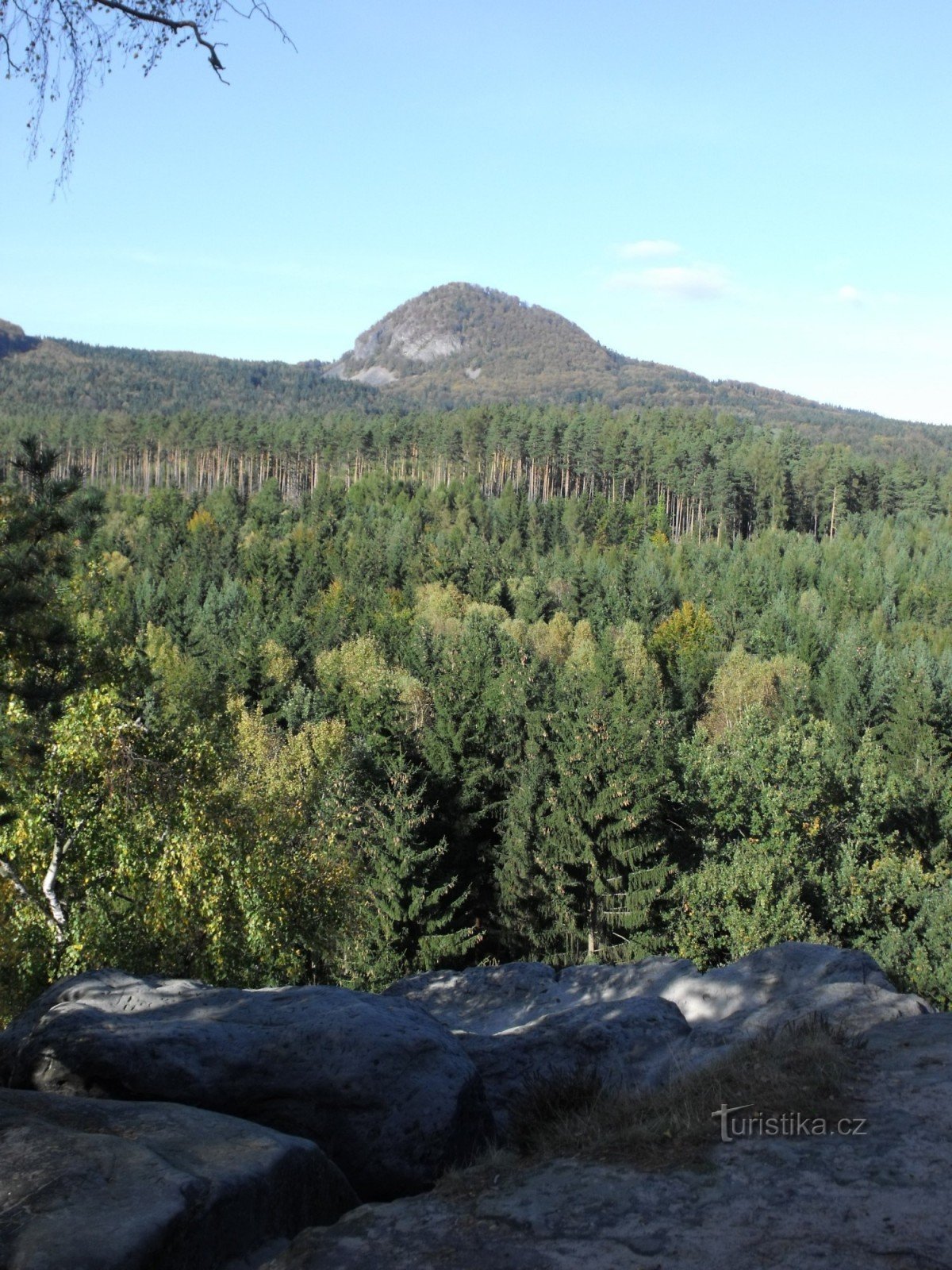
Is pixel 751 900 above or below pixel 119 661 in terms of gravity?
below

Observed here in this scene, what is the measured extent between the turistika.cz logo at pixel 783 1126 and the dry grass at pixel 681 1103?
0.06m

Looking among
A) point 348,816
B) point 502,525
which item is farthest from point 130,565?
point 348,816

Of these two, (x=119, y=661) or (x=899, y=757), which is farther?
(x=899, y=757)

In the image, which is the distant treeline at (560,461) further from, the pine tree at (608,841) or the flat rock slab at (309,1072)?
the flat rock slab at (309,1072)

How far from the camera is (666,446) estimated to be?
409ft

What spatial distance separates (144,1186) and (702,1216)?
3.55 meters

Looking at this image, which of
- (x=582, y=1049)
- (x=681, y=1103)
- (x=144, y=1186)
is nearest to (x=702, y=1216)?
(x=681, y=1103)

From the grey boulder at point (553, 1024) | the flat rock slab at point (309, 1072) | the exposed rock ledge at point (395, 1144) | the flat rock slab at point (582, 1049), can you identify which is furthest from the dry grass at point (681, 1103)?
the flat rock slab at point (309, 1072)

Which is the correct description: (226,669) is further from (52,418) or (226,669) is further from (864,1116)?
(52,418)

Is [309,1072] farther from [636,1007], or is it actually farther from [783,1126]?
[636,1007]

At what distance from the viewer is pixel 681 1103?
7.94 metres

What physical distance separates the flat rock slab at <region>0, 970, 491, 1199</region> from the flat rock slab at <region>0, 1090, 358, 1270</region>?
0.85 meters

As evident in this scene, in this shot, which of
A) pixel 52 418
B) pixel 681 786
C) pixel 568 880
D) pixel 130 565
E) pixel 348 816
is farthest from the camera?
pixel 52 418

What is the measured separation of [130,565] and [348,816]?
77023mm
